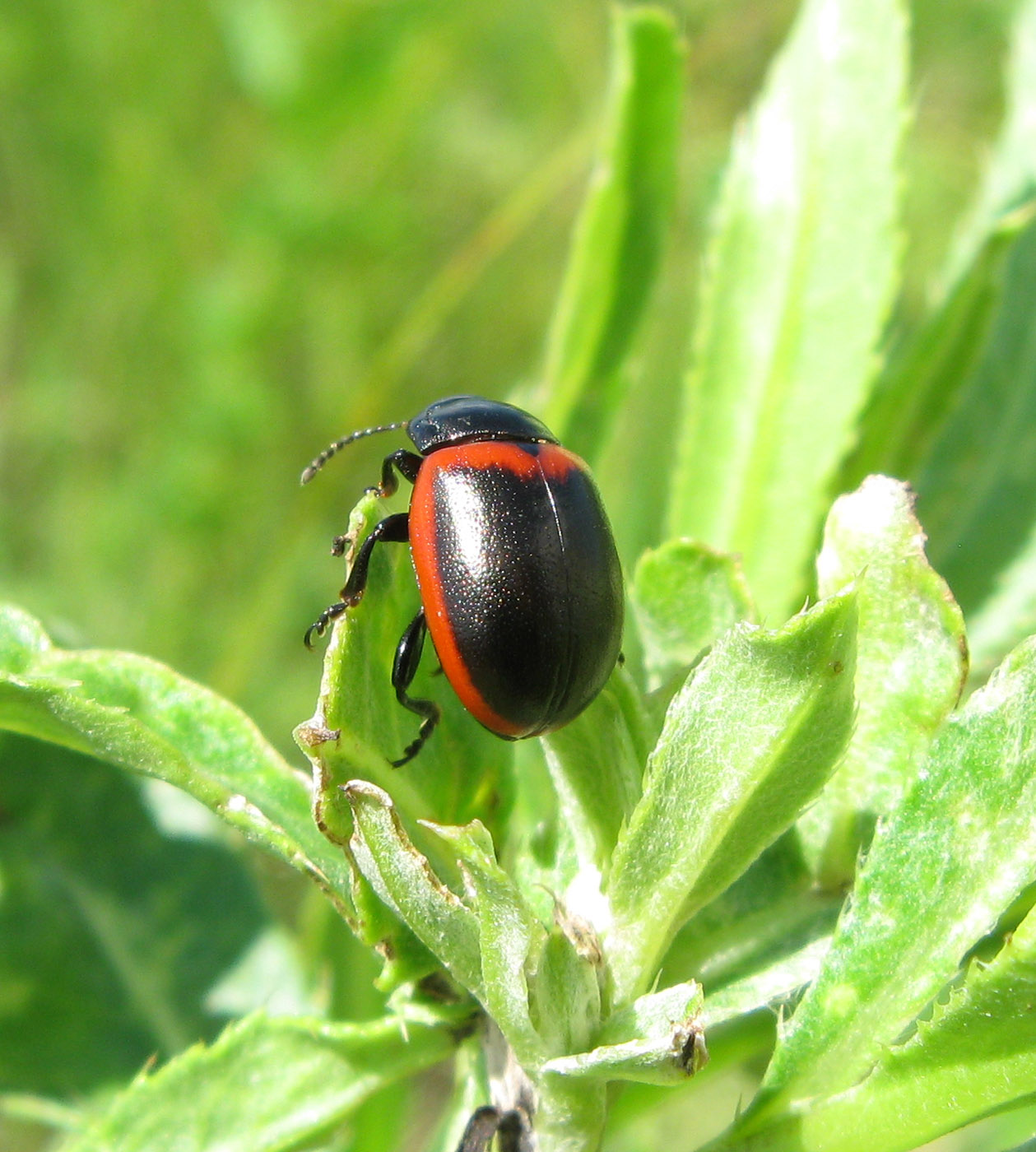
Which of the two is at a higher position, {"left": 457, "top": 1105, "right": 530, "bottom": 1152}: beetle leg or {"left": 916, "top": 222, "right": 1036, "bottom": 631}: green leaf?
{"left": 916, "top": 222, "right": 1036, "bottom": 631}: green leaf

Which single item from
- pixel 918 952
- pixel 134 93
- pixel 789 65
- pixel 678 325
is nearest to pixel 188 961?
pixel 918 952

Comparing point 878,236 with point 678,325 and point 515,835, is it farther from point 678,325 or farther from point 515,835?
point 678,325

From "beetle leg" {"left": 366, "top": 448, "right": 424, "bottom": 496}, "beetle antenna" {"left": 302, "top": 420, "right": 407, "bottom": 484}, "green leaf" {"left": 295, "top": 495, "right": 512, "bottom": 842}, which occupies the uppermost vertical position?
"beetle antenna" {"left": 302, "top": 420, "right": 407, "bottom": 484}

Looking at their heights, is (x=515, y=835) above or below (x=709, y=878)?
above

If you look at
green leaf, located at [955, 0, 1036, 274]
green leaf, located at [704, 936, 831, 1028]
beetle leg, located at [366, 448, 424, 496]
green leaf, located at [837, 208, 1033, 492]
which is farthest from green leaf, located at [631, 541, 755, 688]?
green leaf, located at [955, 0, 1036, 274]

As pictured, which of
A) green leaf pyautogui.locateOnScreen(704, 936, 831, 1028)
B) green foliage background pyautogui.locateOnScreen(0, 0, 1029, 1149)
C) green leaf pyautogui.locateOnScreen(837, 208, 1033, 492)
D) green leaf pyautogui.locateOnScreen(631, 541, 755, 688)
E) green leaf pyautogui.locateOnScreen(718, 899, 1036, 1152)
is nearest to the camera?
green leaf pyautogui.locateOnScreen(718, 899, 1036, 1152)

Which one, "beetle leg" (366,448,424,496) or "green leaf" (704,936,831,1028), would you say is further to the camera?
"beetle leg" (366,448,424,496)

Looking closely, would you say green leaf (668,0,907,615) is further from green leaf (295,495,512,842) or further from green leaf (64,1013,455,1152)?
green leaf (64,1013,455,1152)

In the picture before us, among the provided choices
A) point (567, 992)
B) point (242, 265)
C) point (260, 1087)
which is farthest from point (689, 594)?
point (242, 265)
